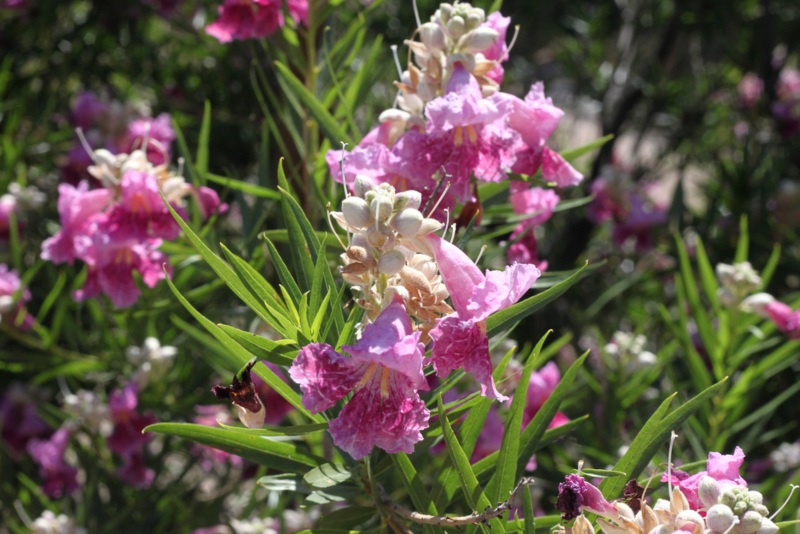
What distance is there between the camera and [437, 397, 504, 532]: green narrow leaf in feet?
2.09

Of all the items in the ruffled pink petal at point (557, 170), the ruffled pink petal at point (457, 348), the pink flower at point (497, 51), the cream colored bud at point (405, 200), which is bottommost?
the ruffled pink petal at point (457, 348)

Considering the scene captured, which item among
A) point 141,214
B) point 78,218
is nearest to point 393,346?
point 141,214

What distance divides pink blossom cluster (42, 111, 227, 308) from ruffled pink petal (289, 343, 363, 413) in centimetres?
48

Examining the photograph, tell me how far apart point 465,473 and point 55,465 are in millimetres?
1231

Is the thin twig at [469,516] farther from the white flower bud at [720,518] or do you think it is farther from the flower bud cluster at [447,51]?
the flower bud cluster at [447,51]

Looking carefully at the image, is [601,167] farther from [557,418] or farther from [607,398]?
[557,418]

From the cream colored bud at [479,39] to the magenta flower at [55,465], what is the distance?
1.09m

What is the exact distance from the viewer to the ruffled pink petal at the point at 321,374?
1.98 feet

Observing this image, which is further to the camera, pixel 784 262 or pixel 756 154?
pixel 756 154

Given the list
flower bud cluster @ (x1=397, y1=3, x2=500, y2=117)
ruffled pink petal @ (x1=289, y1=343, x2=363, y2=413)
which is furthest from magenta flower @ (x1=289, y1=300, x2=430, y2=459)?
flower bud cluster @ (x1=397, y1=3, x2=500, y2=117)

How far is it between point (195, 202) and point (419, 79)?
1.20ft

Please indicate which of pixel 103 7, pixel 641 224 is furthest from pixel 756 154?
pixel 103 7

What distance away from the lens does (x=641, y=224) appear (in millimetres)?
2035

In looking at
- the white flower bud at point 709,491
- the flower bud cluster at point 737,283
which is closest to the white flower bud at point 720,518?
the white flower bud at point 709,491
